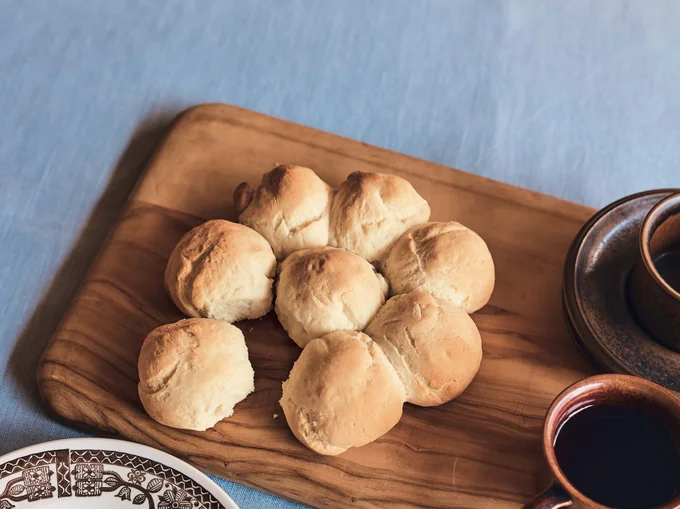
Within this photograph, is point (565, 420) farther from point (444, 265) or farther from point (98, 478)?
point (98, 478)

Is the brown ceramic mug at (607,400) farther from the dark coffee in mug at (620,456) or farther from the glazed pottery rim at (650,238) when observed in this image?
the glazed pottery rim at (650,238)

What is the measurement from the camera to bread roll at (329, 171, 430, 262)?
3.83ft

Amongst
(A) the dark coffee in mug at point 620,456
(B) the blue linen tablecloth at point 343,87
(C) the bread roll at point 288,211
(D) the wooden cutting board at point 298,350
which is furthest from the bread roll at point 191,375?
(A) the dark coffee in mug at point 620,456

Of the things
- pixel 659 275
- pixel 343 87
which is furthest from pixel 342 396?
pixel 343 87

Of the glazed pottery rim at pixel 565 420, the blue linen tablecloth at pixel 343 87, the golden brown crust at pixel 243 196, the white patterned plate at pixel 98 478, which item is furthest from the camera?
the blue linen tablecloth at pixel 343 87

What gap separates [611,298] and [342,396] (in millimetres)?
480

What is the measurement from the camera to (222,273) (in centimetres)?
110

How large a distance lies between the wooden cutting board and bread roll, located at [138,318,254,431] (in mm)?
41

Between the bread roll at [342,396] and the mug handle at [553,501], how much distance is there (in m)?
0.23

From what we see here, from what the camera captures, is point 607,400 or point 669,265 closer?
point 607,400

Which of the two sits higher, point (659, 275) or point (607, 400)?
point (659, 275)

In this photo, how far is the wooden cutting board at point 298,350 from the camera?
104 cm

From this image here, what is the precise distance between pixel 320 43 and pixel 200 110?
1.47 ft

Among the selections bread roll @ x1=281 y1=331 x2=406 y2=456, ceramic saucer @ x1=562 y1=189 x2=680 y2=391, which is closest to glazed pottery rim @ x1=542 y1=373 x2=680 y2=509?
ceramic saucer @ x1=562 y1=189 x2=680 y2=391
